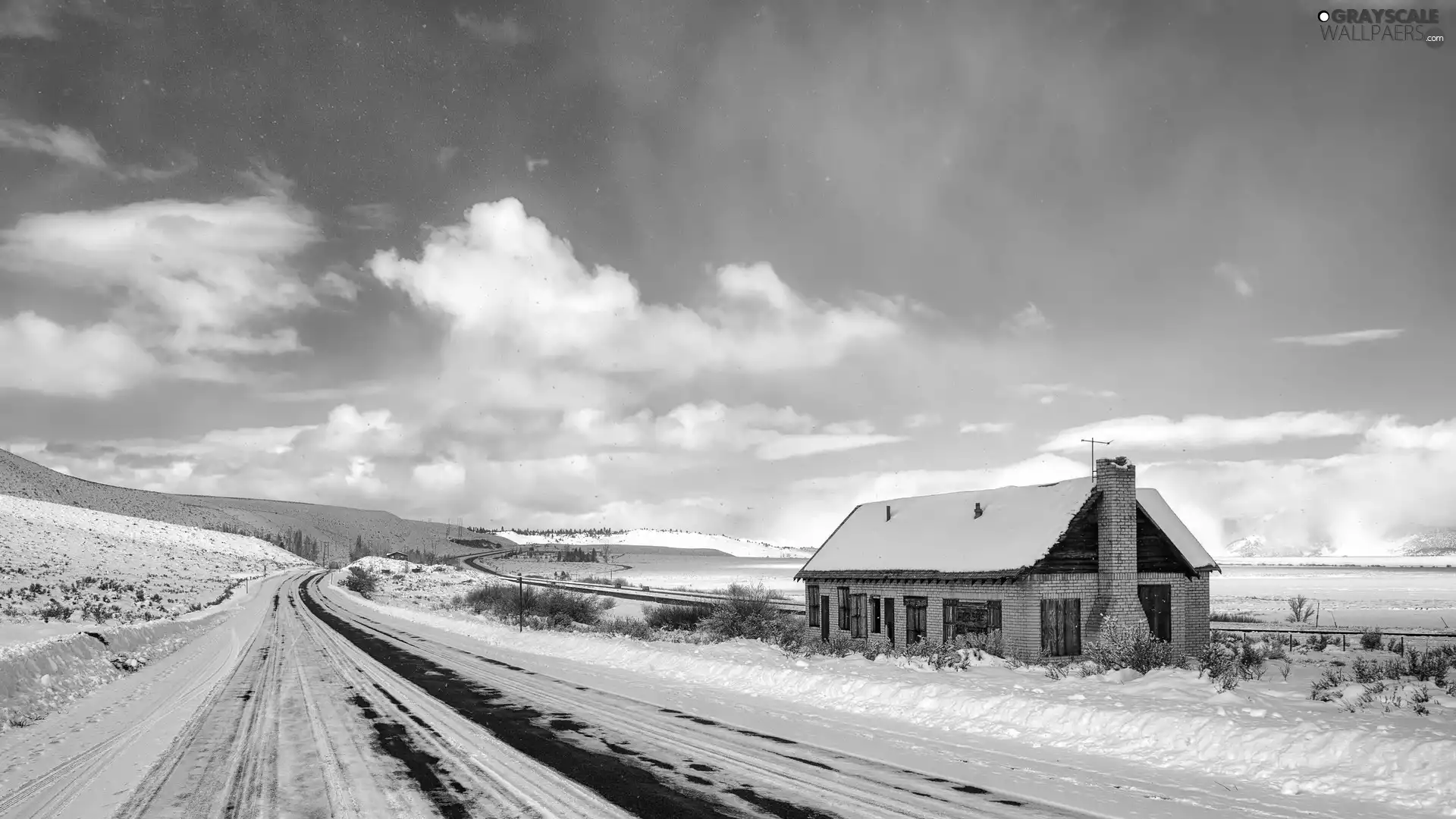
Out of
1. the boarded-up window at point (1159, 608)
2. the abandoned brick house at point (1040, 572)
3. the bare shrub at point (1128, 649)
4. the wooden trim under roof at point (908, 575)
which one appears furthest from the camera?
the boarded-up window at point (1159, 608)

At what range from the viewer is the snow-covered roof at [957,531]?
90.7 ft

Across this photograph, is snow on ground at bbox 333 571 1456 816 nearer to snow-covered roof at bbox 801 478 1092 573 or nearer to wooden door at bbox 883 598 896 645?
snow-covered roof at bbox 801 478 1092 573

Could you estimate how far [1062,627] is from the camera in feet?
86.0

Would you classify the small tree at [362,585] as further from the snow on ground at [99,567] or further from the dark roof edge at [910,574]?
the dark roof edge at [910,574]

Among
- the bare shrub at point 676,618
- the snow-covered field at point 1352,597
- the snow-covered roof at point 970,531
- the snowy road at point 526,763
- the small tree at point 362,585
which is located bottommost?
the small tree at point 362,585

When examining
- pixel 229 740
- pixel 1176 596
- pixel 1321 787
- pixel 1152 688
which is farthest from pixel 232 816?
pixel 1176 596

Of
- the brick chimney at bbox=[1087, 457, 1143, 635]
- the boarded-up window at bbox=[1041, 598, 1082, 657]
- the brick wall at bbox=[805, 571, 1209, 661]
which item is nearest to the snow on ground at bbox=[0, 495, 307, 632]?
the brick wall at bbox=[805, 571, 1209, 661]

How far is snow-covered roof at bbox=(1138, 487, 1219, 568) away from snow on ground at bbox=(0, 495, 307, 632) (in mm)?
37598

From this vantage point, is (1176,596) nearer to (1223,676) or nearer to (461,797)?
(1223,676)

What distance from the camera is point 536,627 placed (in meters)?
41.8

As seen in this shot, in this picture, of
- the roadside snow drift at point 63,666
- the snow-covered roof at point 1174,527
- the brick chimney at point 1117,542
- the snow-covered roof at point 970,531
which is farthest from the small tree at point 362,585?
the brick chimney at point 1117,542

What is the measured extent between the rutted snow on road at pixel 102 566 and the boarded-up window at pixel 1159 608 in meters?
34.5

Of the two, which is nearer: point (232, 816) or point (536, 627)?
point (232, 816)

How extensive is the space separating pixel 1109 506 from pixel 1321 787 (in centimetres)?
1864
